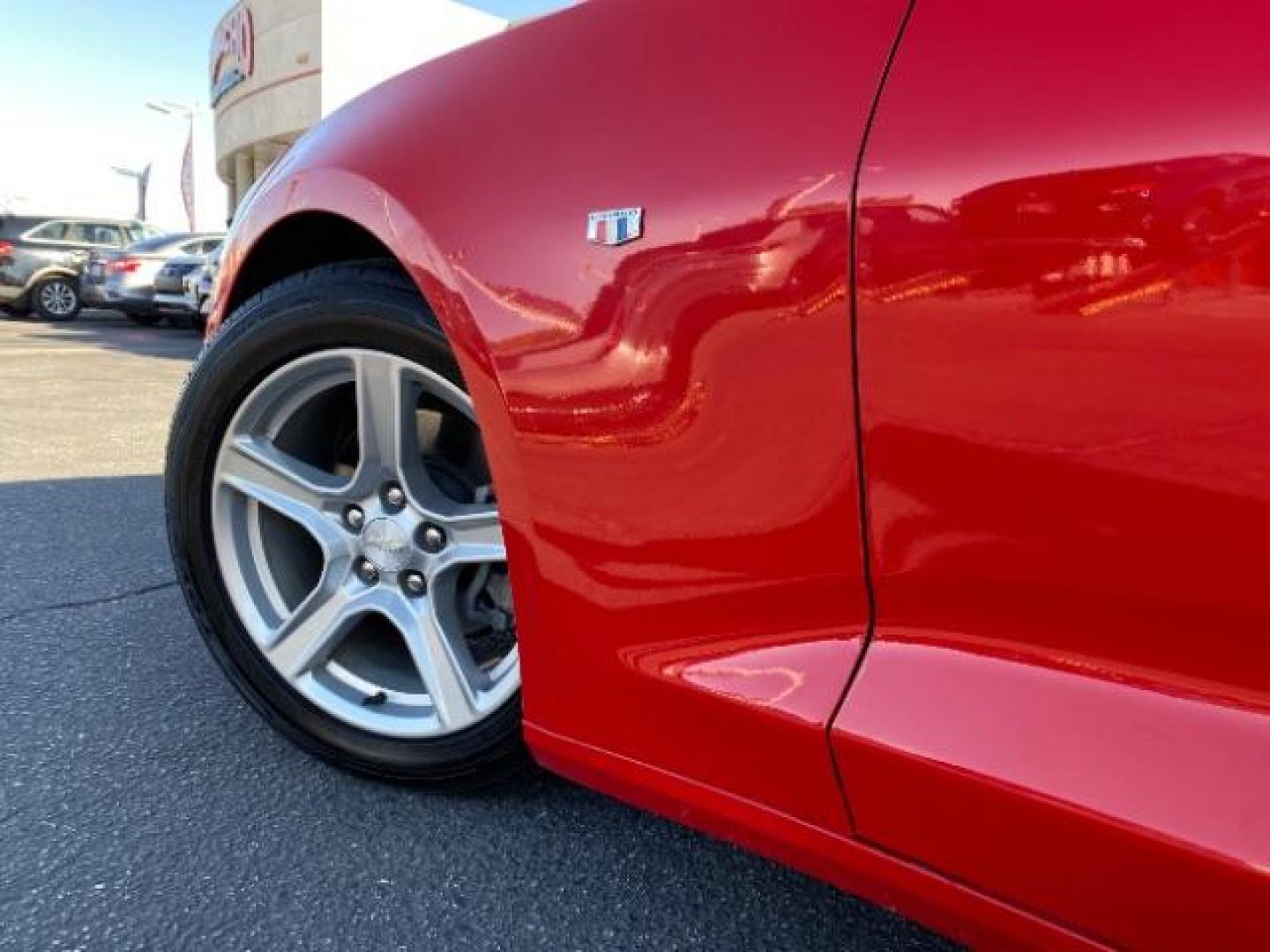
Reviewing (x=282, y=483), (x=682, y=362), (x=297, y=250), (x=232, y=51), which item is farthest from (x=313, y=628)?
(x=232, y=51)

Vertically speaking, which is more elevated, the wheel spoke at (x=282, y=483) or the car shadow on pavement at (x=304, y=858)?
the wheel spoke at (x=282, y=483)

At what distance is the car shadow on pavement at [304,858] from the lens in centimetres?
140

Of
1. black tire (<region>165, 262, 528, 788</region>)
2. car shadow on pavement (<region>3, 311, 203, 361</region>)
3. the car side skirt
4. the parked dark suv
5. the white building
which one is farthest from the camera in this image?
the white building

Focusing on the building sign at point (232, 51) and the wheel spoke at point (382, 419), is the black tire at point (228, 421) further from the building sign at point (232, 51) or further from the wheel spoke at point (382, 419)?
the building sign at point (232, 51)

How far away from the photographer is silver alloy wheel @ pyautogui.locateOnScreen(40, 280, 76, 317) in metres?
15.5

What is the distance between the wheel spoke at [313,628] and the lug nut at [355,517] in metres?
0.11

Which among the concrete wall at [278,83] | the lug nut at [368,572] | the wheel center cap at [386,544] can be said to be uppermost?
the concrete wall at [278,83]

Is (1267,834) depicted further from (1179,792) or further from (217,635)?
(217,635)

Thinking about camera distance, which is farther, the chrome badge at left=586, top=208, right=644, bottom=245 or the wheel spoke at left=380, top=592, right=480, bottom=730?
the wheel spoke at left=380, top=592, right=480, bottom=730

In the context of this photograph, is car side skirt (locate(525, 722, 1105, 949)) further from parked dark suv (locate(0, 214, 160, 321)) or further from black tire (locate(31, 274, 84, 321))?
parked dark suv (locate(0, 214, 160, 321))

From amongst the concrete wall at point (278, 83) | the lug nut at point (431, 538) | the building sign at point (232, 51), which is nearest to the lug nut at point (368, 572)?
the lug nut at point (431, 538)

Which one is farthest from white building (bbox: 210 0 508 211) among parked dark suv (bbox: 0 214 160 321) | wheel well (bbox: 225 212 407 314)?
wheel well (bbox: 225 212 407 314)

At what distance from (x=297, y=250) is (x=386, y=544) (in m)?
0.63

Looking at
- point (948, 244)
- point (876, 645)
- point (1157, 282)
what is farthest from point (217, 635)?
point (1157, 282)
